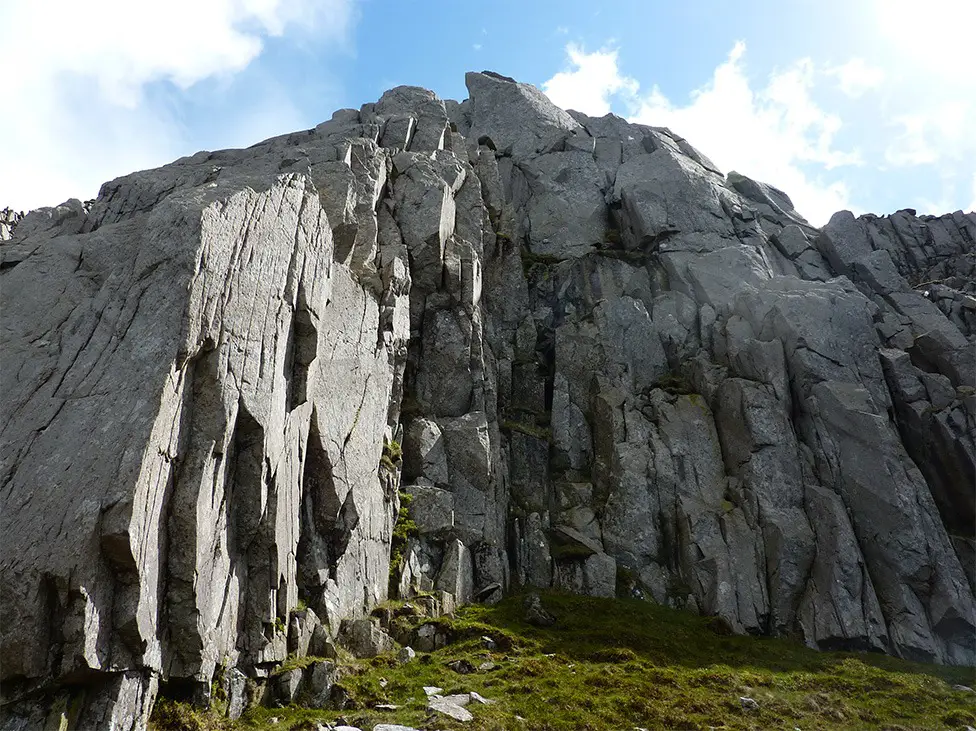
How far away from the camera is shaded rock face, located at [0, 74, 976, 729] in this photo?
23.8 metres

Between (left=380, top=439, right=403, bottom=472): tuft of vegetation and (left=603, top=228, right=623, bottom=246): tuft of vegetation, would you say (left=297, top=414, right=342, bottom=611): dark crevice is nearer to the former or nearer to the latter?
(left=380, top=439, right=403, bottom=472): tuft of vegetation

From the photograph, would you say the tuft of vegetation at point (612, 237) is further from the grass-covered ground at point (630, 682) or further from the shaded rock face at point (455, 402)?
the grass-covered ground at point (630, 682)

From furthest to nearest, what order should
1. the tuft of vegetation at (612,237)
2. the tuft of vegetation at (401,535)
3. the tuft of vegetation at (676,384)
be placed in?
the tuft of vegetation at (612,237), the tuft of vegetation at (676,384), the tuft of vegetation at (401,535)

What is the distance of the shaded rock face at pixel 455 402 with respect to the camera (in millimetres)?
23750

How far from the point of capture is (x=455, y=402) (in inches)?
1927

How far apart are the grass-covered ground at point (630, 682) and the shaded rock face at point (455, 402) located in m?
3.40

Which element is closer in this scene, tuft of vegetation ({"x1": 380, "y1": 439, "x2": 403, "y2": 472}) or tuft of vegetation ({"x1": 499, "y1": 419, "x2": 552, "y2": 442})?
tuft of vegetation ({"x1": 380, "y1": 439, "x2": 403, "y2": 472})

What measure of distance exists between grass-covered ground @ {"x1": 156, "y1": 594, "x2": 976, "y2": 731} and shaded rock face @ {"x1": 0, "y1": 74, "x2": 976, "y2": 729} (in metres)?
3.40

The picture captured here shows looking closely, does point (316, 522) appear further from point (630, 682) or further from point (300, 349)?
point (630, 682)

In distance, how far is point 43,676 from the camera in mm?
20484

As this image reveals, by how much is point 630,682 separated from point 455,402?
23349 mm

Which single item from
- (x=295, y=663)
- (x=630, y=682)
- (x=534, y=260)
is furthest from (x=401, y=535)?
(x=534, y=260)

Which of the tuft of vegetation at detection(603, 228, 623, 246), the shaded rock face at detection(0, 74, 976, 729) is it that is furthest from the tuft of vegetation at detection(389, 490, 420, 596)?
the tuft of vegetation at detection(603, 228, 623, 246)

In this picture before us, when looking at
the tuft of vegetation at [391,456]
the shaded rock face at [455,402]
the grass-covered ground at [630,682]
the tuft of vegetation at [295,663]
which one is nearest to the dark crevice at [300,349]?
the shaded rock face at [455,402]
